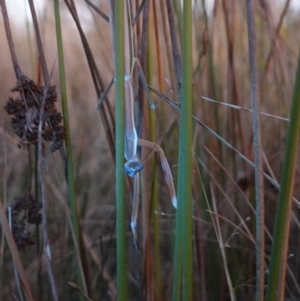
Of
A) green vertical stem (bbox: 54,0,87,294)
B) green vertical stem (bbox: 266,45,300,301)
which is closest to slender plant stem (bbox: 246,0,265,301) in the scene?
green vertical stem (bbox: 266,45,300,301)

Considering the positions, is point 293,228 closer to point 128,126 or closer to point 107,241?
point 107,241

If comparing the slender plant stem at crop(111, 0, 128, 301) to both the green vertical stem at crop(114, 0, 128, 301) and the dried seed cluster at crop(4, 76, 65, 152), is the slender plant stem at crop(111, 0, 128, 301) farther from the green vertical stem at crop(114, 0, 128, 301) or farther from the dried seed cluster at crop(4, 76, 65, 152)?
the dried seed cluster at crop(4, 76, 65, 152)

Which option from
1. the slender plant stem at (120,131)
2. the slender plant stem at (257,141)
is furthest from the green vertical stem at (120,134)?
the slender plant stem at (257,141)

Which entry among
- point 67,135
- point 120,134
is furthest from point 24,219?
point 120,134

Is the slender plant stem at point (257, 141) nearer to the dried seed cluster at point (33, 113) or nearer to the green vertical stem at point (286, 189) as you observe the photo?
the green vertical stem at point (286, 189)

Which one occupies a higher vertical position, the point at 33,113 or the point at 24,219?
the point at 33,113

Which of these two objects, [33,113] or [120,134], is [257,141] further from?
[33,113]
